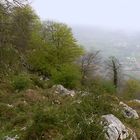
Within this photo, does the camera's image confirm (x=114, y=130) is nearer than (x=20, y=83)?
Yes

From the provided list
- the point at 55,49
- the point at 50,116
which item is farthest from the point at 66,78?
the point at 50,116

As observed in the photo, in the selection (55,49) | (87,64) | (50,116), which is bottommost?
(87,64)

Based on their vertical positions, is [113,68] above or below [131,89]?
above

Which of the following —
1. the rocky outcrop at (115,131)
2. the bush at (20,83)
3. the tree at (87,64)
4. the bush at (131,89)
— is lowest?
the bush at (131,89)

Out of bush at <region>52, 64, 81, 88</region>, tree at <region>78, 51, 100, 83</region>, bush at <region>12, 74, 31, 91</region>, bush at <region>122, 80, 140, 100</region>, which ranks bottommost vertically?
bush at <region>122, 80, 140, 100</region>

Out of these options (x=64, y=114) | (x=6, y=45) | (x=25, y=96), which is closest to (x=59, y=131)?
(x=64, y=114)

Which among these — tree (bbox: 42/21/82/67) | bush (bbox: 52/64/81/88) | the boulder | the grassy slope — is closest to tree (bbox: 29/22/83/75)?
tree (bbox: 42/21/82/67)

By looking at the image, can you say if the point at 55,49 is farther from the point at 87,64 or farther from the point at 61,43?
the point at 87,64

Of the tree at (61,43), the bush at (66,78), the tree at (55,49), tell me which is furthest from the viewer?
the tree at (61,43)

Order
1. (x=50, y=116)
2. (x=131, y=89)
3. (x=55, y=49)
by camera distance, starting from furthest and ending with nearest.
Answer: (x=131, y=89), (x=55, y=49), (x=50, y=116)

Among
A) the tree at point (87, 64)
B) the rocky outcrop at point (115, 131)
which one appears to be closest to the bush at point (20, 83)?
the rocky outcrop at point (115, 131)

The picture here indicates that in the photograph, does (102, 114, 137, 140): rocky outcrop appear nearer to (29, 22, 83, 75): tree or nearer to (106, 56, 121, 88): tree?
(29, 22, 83, 75): tree

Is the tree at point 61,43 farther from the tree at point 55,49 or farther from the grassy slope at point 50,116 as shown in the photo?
the grassy slope at point 50,116

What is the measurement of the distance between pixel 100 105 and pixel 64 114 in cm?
310
